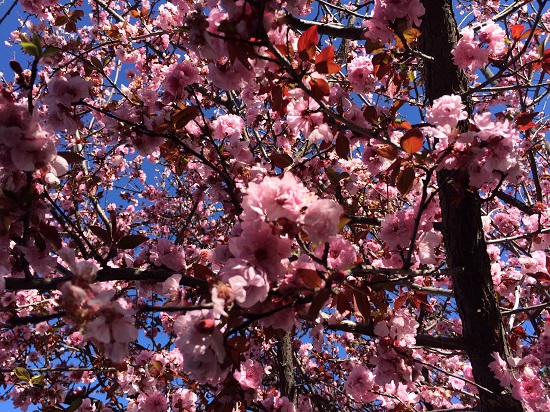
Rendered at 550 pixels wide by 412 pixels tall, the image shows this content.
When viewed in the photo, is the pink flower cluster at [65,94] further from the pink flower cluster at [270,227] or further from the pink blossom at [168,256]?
the pink flower cluster at [270,227]

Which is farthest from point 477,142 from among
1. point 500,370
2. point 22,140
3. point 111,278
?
point 22,140

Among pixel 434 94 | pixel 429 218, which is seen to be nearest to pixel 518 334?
pixel 429 218

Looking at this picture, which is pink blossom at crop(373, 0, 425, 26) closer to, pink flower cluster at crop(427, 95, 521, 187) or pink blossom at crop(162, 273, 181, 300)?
pink flower cluster at crop(427, 95, 521, 187)

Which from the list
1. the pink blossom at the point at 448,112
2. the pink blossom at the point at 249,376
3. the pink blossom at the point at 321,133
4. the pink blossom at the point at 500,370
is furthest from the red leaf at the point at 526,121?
the pink blossom at the point at 249,376

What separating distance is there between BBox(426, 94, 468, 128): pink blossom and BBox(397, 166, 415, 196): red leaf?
0.23 meters

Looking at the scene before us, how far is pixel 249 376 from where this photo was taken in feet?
7.14

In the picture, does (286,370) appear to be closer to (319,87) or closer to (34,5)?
(319,87)

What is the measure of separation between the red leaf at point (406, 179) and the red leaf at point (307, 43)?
0.65 metres

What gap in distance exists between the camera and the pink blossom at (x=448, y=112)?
5.49ft

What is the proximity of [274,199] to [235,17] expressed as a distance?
2.02ft

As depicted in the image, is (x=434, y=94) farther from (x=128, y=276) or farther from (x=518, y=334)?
(x=128, y=276)

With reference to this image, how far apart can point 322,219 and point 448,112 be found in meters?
0.93

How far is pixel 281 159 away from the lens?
248cm

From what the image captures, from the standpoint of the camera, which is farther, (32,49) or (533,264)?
(533,264)
